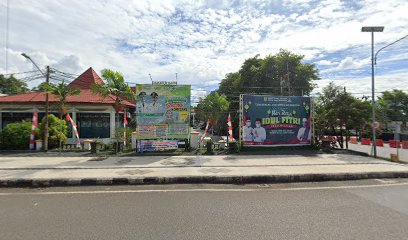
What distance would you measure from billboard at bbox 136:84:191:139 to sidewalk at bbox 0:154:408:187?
214 centimetres

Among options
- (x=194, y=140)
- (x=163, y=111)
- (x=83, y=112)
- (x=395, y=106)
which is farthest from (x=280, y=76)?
(x=83, y=112)

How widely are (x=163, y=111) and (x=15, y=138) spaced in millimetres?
8923

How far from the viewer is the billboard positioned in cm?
1242

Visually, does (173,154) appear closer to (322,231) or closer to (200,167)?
(200,167)

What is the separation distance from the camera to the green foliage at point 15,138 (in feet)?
44.1

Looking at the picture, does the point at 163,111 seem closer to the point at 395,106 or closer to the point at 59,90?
the point at 59,90

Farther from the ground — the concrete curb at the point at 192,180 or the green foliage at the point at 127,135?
the green foliage at the point at 127,135

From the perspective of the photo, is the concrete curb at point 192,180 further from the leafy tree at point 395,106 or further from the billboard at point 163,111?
the leafy tree at point 395,106

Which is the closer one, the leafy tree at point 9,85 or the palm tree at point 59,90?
the palm tree at point 59,90

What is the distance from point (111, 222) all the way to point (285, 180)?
214 inches

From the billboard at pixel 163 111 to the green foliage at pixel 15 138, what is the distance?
286 inches

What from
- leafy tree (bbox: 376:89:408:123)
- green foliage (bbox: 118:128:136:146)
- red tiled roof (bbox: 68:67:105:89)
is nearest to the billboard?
green foliage (bbox: 118:128:136:146)

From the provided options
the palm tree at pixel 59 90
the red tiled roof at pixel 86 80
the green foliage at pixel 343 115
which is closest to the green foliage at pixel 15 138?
the palm tree at pixel 59 90

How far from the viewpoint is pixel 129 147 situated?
45.4 feet
